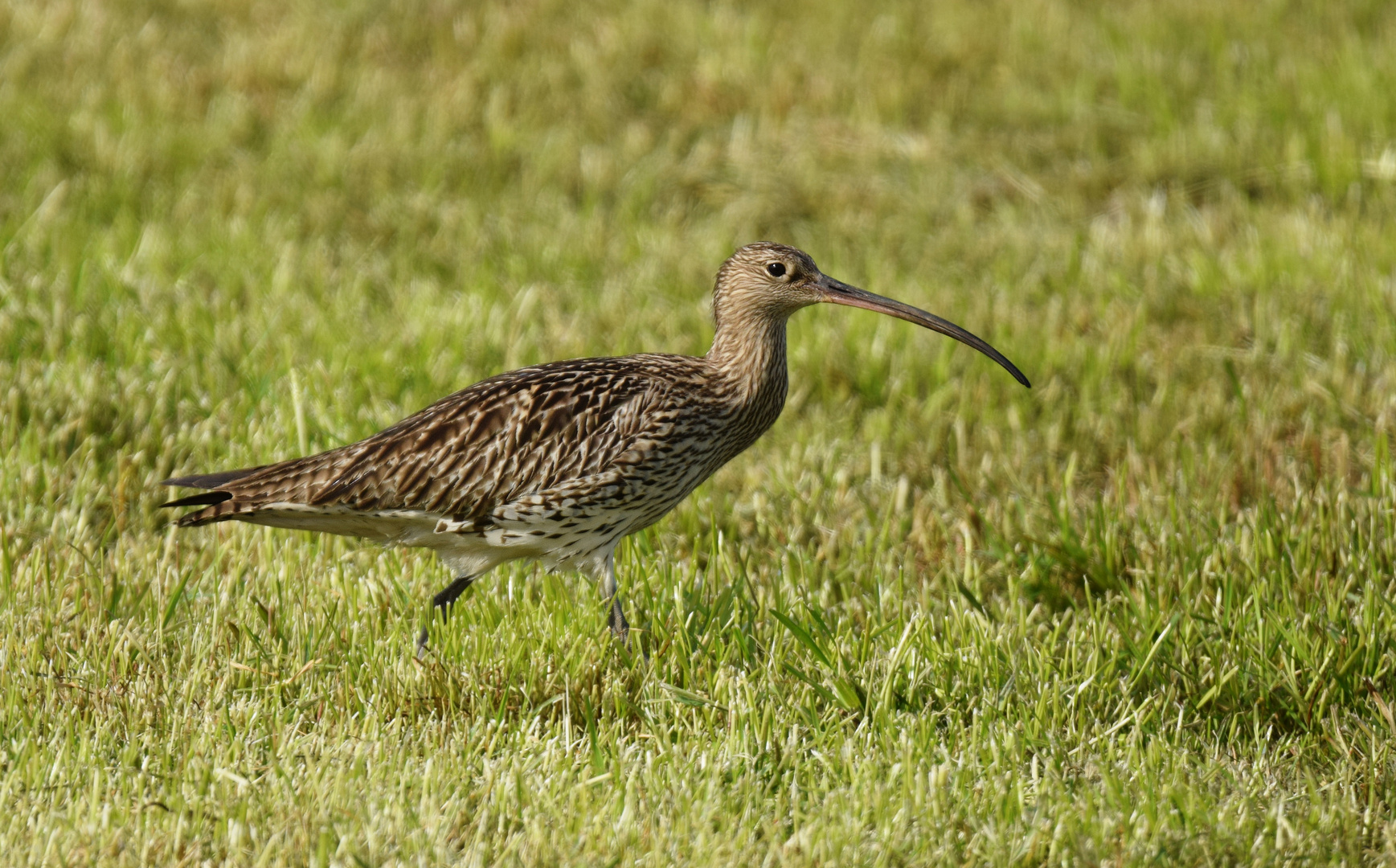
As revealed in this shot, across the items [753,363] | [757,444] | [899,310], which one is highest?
[899,310]

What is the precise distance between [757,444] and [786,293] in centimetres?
141

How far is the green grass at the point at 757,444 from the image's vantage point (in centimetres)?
398

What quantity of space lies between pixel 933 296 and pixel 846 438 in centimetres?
162

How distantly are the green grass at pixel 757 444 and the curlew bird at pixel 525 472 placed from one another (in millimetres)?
203

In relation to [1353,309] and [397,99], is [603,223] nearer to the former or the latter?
[397,99]

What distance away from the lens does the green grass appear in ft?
13.1

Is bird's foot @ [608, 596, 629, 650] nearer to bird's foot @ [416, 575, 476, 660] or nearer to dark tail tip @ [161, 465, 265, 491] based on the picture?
bird's foot @ [416, 575, 476, 660]

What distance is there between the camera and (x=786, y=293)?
541 cm

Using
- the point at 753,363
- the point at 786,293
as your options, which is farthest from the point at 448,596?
the point at 786,293

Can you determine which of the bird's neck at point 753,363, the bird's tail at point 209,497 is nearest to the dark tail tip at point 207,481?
the bird's tail at point 209,497

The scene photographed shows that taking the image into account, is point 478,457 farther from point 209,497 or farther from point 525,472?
point 209,497

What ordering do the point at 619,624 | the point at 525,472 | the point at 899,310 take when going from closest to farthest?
the point at 619,624 → the point at 525,472 → the point at 899,310

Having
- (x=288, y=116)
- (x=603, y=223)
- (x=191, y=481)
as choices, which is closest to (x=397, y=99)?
(x=288, y=116)

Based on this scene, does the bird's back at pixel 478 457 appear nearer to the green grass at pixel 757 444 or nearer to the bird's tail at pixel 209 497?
the bird's tail at pixel 209 497
